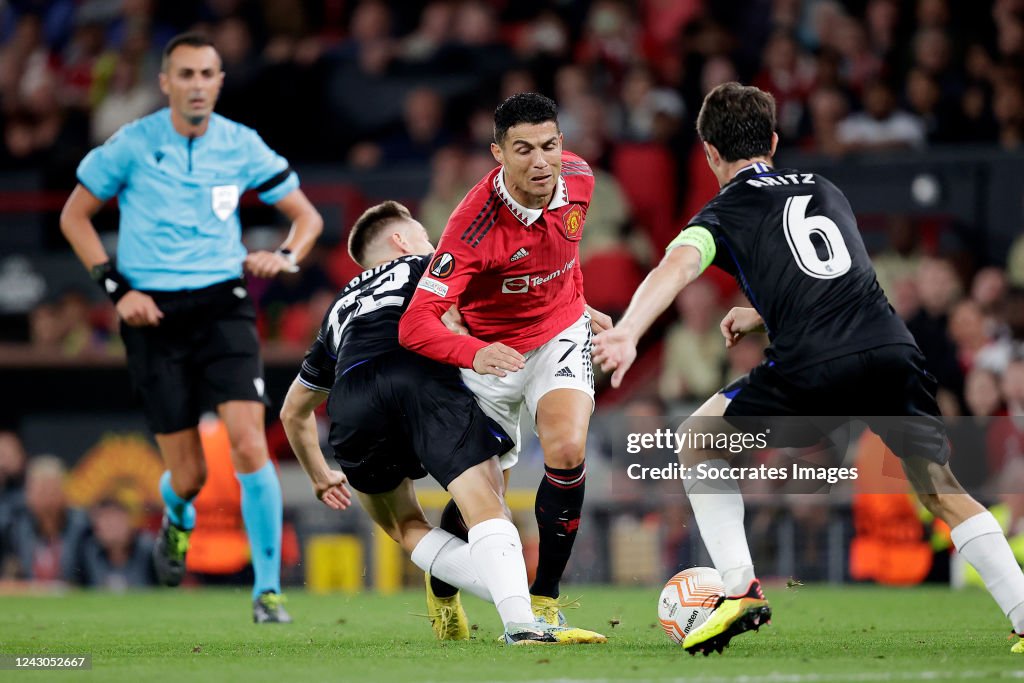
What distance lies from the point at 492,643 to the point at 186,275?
2.93 m

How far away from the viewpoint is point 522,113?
238 inches

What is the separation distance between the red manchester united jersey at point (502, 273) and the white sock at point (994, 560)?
190cm

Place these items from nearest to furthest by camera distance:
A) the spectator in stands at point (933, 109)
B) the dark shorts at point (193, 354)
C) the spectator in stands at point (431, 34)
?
1. the dark shorts at point (193, 354)
2. the spectator in stands at point (933, 109)
3. the spectator in stands at point (431, 34)

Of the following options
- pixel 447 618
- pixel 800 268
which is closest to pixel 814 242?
pixel 800 268

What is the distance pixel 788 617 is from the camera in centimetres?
771

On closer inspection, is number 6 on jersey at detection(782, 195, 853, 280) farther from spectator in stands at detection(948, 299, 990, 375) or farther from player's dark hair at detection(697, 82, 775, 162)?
spectator in stands at detection(948, 299, 990, 375)

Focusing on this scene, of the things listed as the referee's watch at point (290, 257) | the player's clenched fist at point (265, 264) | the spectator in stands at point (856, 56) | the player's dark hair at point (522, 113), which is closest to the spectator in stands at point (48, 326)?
the referee's watch at point (290, 257)

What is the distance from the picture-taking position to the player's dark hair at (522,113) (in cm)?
605

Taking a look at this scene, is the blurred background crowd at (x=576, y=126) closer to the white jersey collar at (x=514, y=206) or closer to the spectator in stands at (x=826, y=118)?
the spectator in stands at (x=826, y=118)

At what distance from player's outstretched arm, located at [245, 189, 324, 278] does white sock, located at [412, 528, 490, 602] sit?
1.91m

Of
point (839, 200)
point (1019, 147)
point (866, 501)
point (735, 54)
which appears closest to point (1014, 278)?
point (1019, 147)

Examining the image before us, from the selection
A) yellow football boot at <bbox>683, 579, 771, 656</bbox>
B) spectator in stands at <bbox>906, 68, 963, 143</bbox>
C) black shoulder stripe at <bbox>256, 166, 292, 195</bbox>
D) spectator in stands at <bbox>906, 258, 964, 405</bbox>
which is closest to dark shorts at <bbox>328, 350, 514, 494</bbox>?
yellow football boot at <bbox>683, 579, 771, 656</bbox>

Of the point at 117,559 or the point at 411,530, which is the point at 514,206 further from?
the point at 117,559

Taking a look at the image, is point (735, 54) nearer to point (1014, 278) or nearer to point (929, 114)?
point (929, 114)
